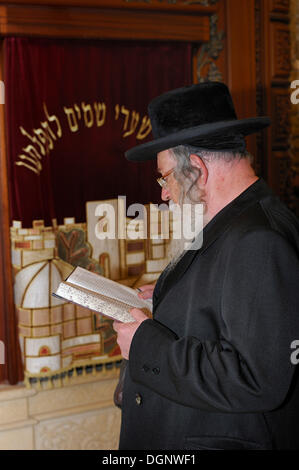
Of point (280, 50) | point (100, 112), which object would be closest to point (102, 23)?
point (100, 112)

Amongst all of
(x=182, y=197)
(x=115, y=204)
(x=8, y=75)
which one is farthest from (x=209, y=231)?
(x=8, y=75)

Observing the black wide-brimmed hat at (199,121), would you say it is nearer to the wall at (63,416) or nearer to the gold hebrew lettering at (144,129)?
the gold hebrew lettering at (144,129)

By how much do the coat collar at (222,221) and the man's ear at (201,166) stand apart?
9 centimetres

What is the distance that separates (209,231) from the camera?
1.31m

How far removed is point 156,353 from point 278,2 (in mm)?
2288

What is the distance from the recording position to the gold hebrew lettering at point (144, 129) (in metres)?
2.61

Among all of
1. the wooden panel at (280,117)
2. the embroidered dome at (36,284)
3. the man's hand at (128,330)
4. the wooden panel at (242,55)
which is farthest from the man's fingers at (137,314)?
the wooden panel at (280,117)

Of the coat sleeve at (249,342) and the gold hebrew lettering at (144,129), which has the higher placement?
the gold hebrew lettering at (144,129)

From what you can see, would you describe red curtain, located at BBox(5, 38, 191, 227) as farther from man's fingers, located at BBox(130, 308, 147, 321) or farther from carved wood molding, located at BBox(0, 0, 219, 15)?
man's fingers, located at BBox(130, 308, 147, 321)

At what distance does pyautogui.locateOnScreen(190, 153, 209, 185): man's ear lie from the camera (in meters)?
1.28

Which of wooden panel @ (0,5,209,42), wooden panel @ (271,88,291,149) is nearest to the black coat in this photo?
wooden panel @ (0,5,209,42)

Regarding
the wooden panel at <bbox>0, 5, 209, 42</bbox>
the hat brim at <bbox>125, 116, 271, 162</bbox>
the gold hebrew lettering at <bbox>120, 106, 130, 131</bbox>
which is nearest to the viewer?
the hat brim at <bbox>125, 116, 271, 162</bbox>

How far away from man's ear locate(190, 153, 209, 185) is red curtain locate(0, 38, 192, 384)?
1314 millimetres

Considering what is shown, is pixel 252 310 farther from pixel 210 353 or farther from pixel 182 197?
pixel 182 197
